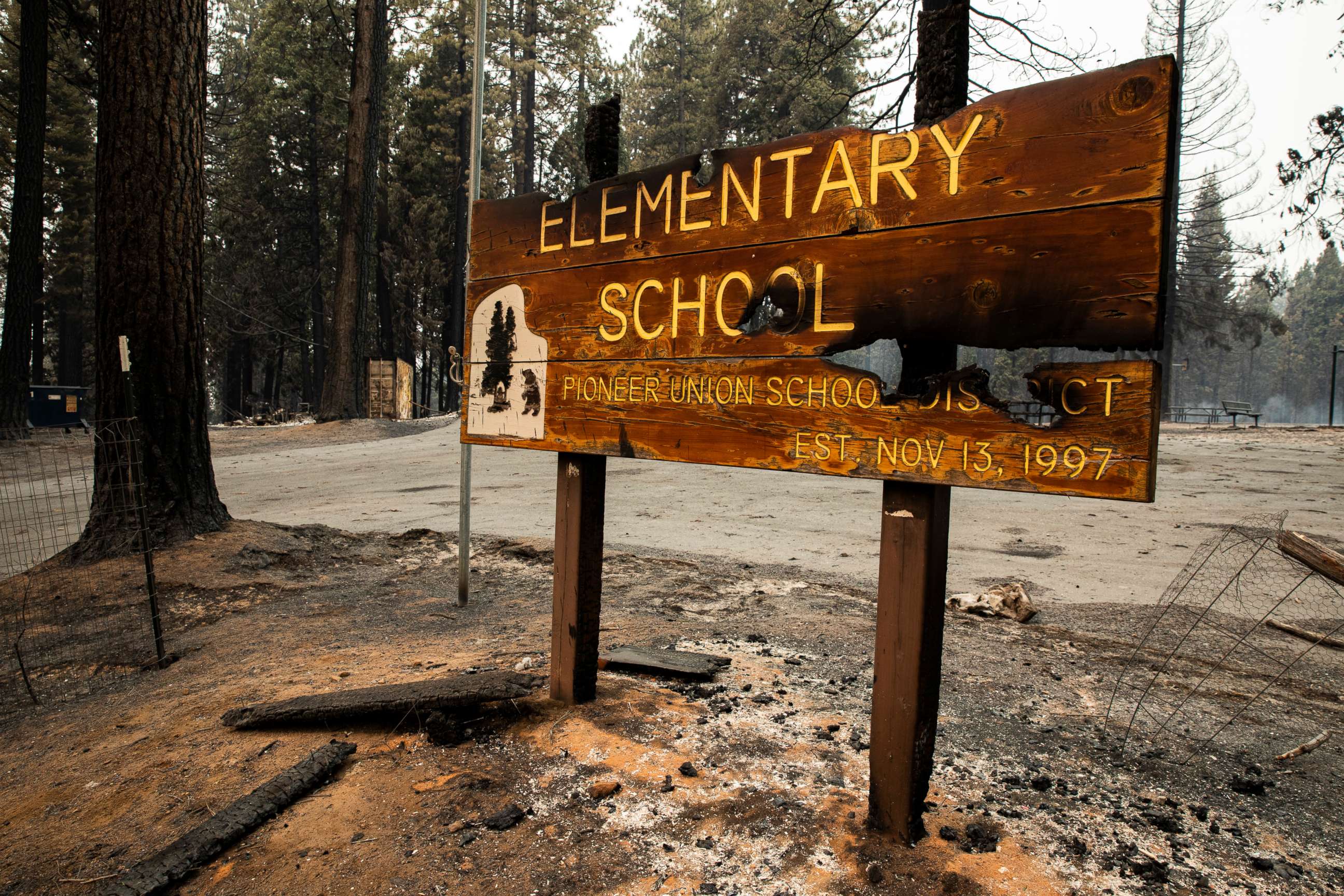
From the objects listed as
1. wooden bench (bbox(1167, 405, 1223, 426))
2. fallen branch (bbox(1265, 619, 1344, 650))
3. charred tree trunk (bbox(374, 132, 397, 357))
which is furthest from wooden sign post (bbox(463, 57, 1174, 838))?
wooden bench (bbox(1167, 405, 1223, 426))

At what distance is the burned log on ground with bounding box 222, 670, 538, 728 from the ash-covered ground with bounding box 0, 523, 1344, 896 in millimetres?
69

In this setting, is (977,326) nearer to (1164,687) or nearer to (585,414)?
(585,414)

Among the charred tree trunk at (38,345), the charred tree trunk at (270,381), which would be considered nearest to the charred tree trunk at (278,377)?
the charred tree trunk at (270,381)

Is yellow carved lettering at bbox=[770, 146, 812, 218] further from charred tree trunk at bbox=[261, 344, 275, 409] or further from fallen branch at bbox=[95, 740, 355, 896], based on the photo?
charred tree trunk at bbox=[261, 344, 275, 409]

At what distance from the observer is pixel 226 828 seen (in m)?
2.47

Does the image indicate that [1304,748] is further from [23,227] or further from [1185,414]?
[1185,414]

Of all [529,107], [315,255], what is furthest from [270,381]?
[529,107]

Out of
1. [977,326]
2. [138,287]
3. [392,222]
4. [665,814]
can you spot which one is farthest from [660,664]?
[392,222]

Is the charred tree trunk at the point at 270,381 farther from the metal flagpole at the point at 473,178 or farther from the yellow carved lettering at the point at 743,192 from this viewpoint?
the yellow carved lettering at the point at 743,192

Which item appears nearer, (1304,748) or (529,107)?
(1304,748)

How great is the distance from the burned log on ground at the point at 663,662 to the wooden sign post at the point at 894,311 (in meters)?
1.01

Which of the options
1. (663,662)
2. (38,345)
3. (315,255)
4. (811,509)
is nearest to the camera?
(663,662)

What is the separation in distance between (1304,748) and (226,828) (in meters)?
4.01

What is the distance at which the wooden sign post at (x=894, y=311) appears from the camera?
1818 mm
